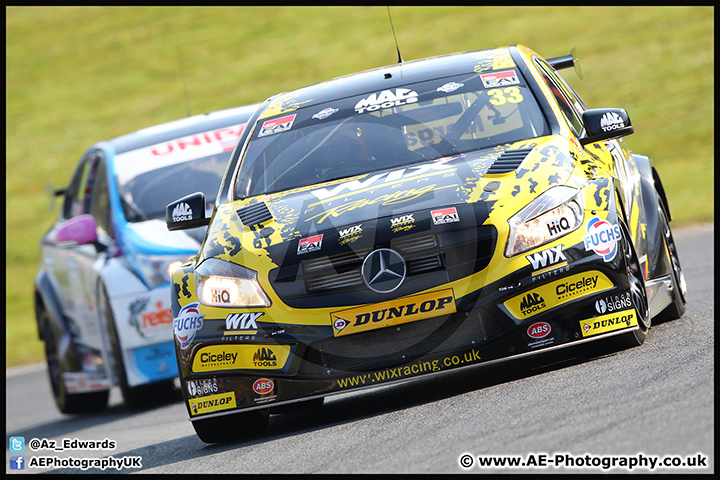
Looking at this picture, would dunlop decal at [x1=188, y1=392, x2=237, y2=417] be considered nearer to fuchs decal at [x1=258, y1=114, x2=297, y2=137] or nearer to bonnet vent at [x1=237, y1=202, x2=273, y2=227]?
bonnet vent at [x1=237, y1=202, x2=273, y2=227]

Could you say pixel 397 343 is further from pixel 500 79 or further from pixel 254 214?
pixel 500 79

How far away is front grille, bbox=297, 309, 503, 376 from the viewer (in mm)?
4781

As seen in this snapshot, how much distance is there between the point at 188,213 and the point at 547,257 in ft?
7.09

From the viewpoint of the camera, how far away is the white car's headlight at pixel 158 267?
7559 mm

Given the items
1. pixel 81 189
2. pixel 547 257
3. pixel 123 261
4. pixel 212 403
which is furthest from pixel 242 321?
pixel 81 189

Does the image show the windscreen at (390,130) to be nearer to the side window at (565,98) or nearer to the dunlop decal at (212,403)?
the side window at (565,98)

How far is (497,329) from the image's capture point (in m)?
4.79

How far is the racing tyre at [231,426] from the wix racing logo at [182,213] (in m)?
1.23

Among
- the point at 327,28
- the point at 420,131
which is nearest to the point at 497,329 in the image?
the point at 420,131

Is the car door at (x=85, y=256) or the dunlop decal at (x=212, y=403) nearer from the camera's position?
the dunlop decal at (x=212, y=403)

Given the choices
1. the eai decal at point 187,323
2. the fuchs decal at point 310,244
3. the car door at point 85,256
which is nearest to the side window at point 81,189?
the car door at point 85,256

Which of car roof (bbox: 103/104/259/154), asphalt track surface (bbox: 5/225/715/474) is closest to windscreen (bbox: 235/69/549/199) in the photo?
asphalt track surface (bbox: 5/225/715/474)
